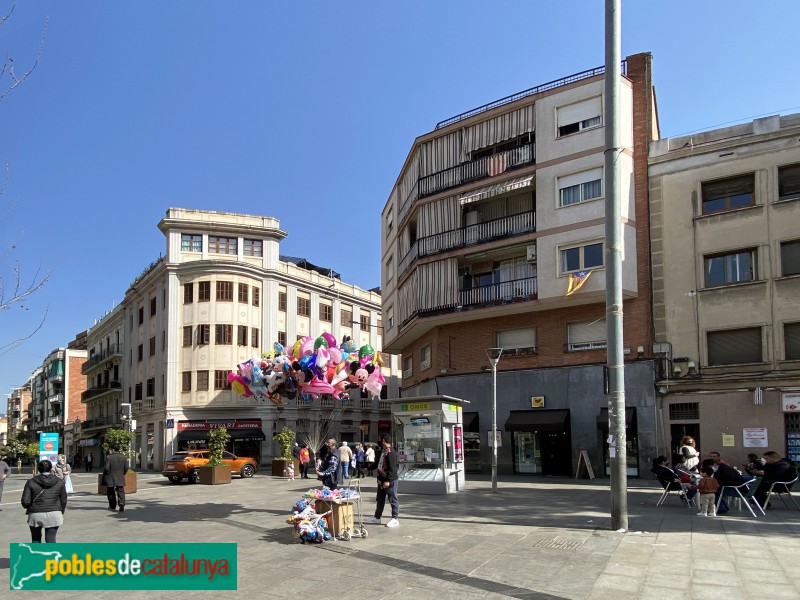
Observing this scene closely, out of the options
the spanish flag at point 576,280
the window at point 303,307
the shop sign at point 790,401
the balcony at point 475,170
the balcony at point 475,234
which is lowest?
the shop sign at point 790,401

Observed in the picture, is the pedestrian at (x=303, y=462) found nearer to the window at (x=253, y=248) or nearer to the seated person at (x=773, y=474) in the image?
the seated person at (x=773, y=474)

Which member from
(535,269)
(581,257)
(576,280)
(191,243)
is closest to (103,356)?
(191,243)

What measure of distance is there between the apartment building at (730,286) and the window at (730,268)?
0.12 feet

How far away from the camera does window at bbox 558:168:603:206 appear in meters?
26.6

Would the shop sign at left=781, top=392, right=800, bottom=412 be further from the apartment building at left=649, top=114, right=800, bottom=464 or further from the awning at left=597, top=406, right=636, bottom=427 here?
the awning at left=597, top=406, right=636, bottom=427

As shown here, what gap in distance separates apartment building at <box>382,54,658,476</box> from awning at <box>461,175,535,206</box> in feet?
0.25

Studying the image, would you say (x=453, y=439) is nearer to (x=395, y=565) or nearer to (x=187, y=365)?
(x=395, y=565)

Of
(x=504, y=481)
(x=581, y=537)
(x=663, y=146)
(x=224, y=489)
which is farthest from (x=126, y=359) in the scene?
(x=581, y=537)

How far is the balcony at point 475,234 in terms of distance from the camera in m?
28.7

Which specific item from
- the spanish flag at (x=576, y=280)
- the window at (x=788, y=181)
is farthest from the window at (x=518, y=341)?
the window at (x=788, y=181)

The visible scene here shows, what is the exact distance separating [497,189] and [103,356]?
4959 centimetres

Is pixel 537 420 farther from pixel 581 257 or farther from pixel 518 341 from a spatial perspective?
pixel 581 257

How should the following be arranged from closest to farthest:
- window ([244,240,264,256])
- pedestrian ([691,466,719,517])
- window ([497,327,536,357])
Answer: pedestrian ([691,466,719,517]) → window ([497,327,536,357]) → window ([244,240,264,256])

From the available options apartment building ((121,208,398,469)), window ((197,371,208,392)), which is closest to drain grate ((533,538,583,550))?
apartment building ((121,208,398,469))
